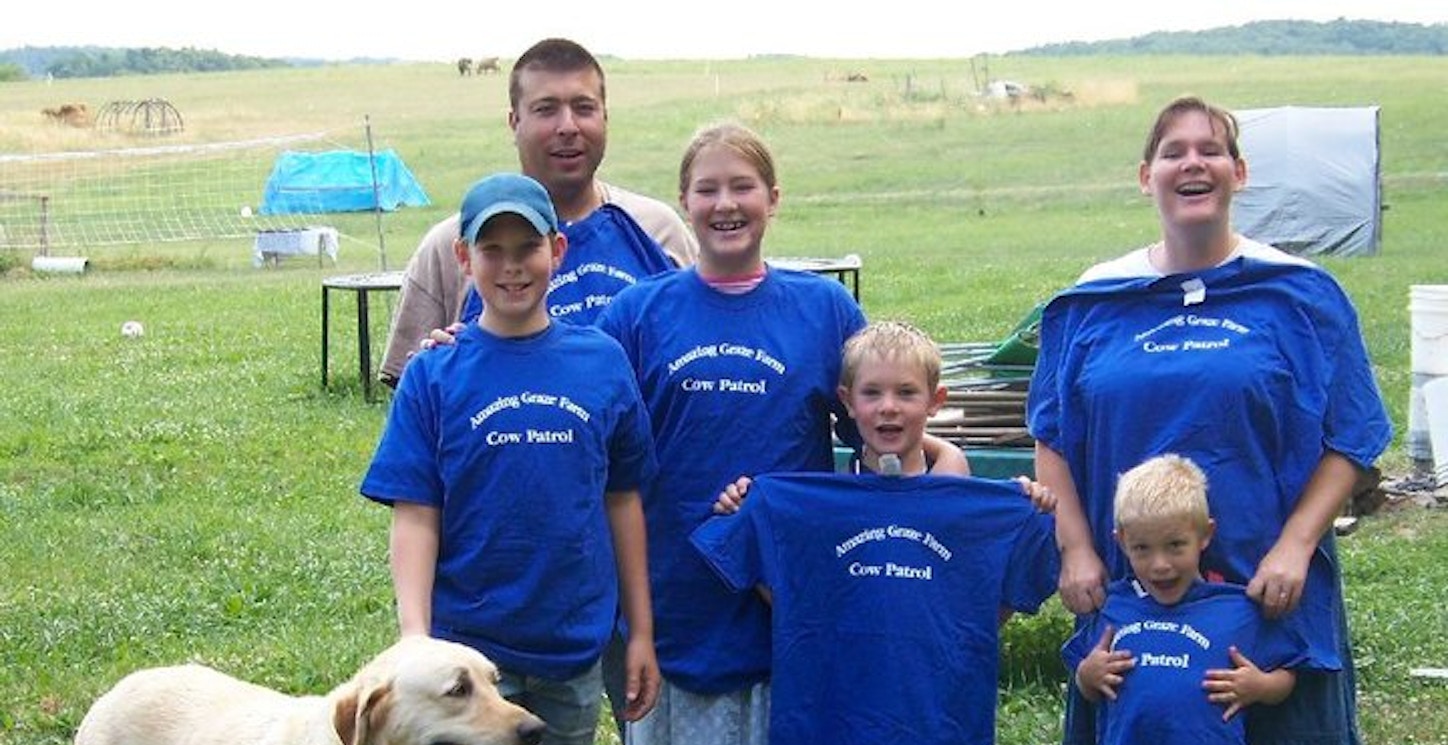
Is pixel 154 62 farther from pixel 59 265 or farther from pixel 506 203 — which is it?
pixel 506 203

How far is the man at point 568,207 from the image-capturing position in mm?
5117

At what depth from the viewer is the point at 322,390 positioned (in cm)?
1555

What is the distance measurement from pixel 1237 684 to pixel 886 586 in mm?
805

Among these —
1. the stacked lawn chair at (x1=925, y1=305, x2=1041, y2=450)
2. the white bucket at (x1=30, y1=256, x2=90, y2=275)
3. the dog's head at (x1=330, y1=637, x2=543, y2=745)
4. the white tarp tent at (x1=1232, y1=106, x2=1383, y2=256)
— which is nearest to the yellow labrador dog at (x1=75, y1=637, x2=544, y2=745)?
the dog's head at (x1=330, y1=637, x2=543, y2=745)

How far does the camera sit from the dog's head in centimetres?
410

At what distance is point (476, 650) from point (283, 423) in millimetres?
9824

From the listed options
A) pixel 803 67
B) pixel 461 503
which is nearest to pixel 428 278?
pixel 461 503

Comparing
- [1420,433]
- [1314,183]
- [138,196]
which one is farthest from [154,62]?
[1420,433]

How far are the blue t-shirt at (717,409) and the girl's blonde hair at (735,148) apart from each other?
229 mm

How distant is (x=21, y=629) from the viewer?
27.1 feet

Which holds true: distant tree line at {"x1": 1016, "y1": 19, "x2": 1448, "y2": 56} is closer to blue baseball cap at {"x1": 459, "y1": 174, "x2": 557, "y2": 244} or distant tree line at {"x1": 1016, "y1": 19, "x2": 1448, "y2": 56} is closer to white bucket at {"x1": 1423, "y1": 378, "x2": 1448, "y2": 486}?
Answer: white bucket at {"x1": 1423, "y1": 378, "x2": 1448, "y2": 486}

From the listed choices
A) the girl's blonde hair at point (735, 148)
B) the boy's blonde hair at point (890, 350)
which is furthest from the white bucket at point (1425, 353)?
the girl's blonde hair at point (735, 148)

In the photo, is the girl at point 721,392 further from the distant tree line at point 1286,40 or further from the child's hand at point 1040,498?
the distant tree line at point 1286,40

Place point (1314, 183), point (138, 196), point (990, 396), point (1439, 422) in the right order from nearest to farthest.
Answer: point (990, 396), point (1439, 422), point (1314, 183), point (138, 196)
